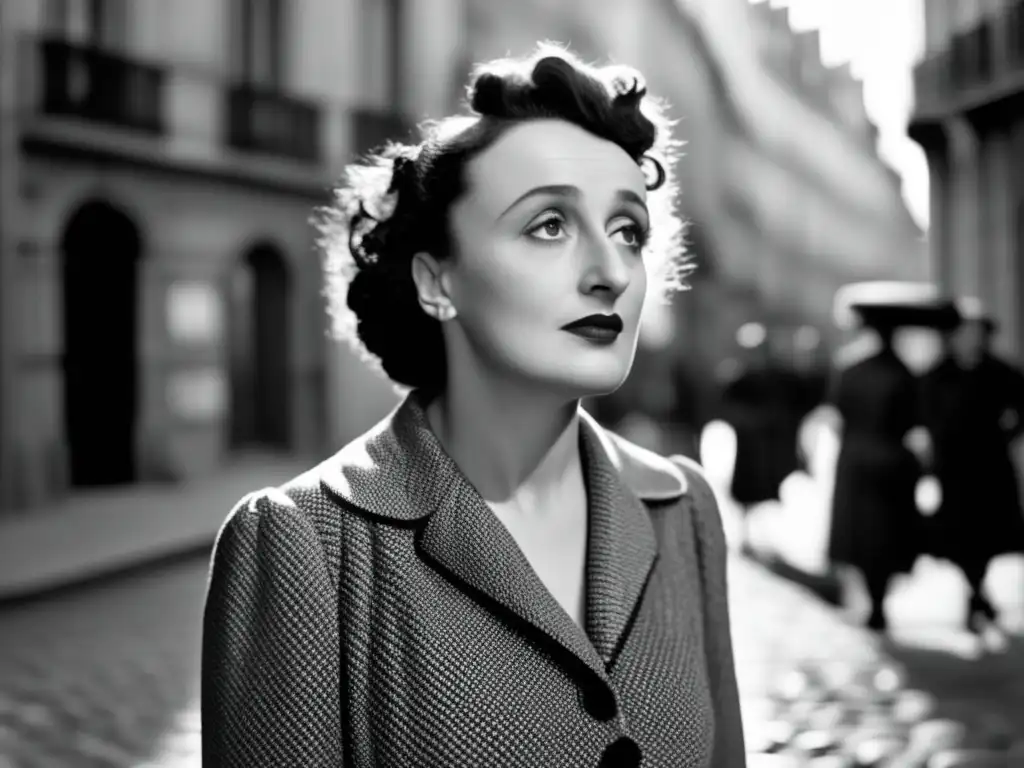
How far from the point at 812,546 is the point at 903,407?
9.84 ft

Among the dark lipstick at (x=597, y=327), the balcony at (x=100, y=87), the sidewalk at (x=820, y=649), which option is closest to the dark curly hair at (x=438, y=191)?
the dark lipstick at (x=597, y=327)

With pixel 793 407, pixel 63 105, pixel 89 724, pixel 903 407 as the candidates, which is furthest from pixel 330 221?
pixel 63 105

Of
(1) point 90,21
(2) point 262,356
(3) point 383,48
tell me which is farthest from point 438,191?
(3) point 383,48

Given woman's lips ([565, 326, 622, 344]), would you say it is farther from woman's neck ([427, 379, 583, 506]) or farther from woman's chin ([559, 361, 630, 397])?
woman's neck ([427, 379, 583, 506])

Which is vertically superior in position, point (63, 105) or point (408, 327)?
point (63, 105)

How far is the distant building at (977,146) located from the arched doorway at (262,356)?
911 cm

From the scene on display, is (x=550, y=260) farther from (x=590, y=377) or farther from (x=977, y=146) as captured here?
(x=977, y=146)

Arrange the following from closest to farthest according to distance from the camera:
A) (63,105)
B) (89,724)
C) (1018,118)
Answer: (89,724)
(63,105)
(1018,118)

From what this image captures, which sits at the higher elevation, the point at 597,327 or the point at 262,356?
the point at 597,327

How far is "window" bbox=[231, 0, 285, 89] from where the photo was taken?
14.8m

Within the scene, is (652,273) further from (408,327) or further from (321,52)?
(321,52)

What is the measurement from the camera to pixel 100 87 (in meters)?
12.6

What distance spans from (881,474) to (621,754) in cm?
520

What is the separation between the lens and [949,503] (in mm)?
6449
